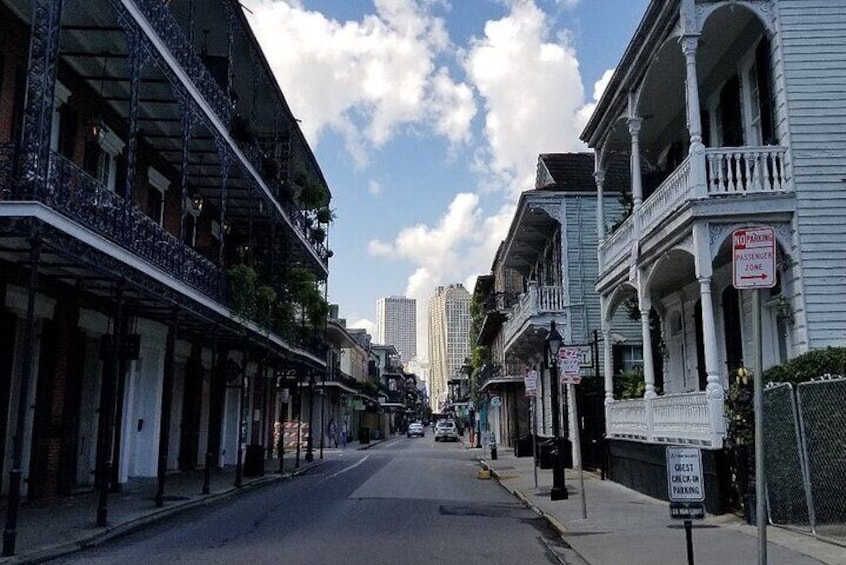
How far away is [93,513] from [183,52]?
8.90 m

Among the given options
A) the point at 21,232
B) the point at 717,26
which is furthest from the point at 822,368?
the point at 21,232

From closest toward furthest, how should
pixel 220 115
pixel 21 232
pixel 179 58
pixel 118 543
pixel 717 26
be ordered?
pixel 21 232
pixel 118 543
pixel 717 26
pixel 179 58
pixel 220 115

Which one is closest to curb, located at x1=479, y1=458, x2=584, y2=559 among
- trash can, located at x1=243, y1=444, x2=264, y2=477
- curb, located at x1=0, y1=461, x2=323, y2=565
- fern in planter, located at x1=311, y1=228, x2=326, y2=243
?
curb, located at x1=0, y1=461, x2=323, y2=565

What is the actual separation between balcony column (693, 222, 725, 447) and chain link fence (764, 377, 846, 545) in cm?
150

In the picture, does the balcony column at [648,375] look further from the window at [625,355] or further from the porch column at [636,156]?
the window at [625,355]

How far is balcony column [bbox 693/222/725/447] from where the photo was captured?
1253 centimetres

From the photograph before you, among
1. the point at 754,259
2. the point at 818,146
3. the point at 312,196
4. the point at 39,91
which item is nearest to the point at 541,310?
the point at 312,196

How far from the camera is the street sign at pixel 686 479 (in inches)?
282

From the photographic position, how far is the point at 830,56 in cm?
1351

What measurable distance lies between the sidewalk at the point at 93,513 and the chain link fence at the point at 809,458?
9.25 m

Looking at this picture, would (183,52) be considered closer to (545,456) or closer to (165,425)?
(165,425)

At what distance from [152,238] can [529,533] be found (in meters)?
8.24

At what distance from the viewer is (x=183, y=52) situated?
16.0 meters

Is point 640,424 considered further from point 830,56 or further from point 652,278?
point 830,56
